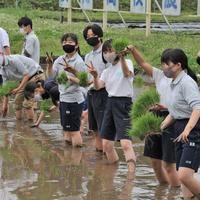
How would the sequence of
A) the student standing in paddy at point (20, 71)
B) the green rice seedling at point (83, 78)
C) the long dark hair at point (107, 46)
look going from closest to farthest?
the long dark hair at point (107, 46), the green rice seedling at point (83, 78), the student standing in paddy at point (20, 71)

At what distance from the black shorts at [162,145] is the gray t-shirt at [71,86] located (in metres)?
2.44

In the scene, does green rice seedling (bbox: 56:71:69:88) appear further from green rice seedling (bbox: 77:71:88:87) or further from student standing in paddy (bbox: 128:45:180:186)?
student standing in paddy (bbox: 128:45:180:186)

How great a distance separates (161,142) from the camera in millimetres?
7527

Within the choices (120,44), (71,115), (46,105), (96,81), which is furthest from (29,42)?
(120,44)

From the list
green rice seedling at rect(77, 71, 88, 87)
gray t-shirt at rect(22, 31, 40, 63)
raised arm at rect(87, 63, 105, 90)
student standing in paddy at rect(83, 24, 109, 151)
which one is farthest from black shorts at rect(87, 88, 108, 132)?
gray t-shirt at rect(22, 31, 40, 63)

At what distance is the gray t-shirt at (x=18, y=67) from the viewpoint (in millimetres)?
11500

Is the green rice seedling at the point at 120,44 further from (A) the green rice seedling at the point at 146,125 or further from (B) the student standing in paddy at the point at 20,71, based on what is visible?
(B) the student standing in paddy at the point at 20,71

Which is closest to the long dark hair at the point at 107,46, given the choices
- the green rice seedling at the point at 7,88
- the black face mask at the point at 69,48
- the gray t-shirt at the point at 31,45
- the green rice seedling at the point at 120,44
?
the green rice seedling at the point at 120,44

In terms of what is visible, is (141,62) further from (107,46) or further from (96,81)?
(96,81)

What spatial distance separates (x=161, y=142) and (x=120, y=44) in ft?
4.00

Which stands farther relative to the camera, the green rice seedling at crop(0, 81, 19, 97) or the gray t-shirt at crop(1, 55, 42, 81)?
the green rice seedling at crop(0, 81, 19, 97)

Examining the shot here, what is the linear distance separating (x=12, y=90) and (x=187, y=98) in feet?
17.8

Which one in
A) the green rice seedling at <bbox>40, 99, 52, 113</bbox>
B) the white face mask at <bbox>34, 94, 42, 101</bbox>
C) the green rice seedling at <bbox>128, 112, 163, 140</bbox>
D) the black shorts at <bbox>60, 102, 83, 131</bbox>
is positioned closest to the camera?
the green rice seedling at <bbox>128, 112, 163, 140</bbox>

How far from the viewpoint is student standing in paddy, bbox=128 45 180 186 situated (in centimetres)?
727
